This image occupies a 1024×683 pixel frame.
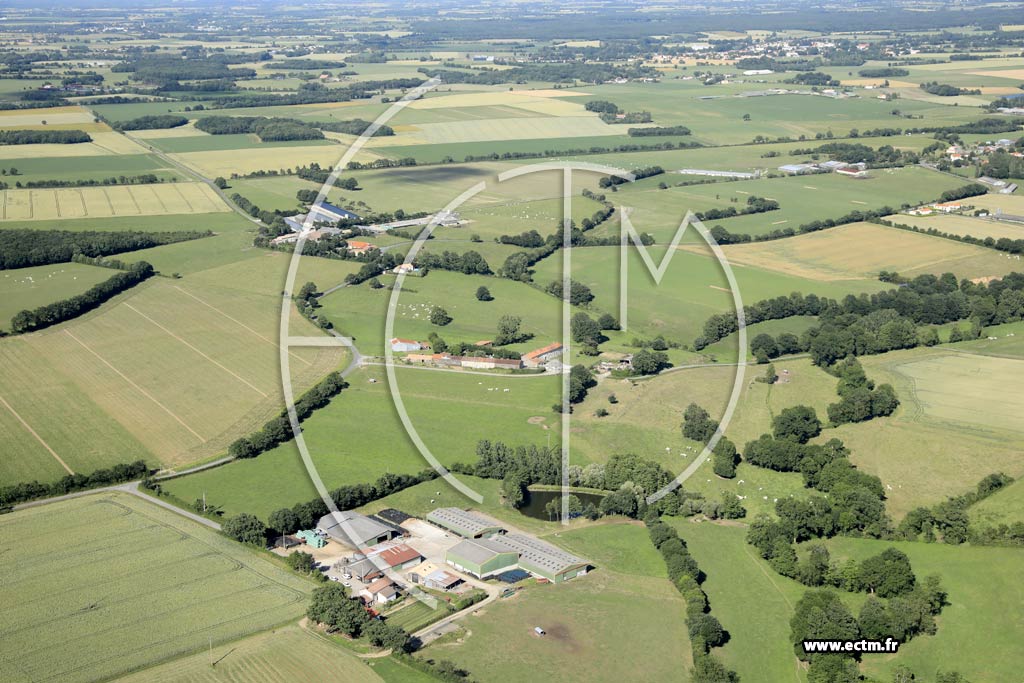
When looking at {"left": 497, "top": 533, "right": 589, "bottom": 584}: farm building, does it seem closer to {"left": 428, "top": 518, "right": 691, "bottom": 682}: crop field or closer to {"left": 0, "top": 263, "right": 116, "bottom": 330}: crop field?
{"left": 428, "top": 518, "right": 691, "bottom": 682}: crop field

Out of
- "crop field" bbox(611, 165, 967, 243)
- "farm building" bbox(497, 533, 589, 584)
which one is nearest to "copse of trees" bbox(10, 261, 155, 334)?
"farm building" bbox(497, 533, 589, 584)

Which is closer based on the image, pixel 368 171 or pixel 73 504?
pixel 73 504

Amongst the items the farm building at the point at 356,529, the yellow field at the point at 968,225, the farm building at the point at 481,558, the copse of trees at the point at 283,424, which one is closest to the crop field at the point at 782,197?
the yellow field at the point at 968,225

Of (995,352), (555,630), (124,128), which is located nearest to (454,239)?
(995,352)

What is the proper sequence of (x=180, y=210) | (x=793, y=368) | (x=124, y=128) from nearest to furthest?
(x=793, y=368)
(x=180, y=210)
(x=124, y=128)

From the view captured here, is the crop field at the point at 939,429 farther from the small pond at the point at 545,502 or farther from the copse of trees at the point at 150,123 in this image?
the copse of trees at the point at 150,123

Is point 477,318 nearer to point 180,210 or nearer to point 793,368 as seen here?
point 793,368
